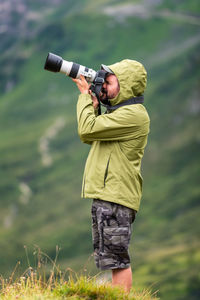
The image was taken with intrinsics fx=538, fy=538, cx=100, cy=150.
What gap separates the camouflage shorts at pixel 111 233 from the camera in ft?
13.7

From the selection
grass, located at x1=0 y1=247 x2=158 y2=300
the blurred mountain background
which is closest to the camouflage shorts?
grass, located at x1=0 y1=247 x2=158 y2=300

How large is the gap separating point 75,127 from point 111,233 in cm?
3152

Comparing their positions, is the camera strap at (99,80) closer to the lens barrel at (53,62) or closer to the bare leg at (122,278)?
the lens barrel at (53,62)

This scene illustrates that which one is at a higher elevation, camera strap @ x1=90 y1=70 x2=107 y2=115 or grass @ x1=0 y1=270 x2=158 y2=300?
camera strap @ x1=90 y1=70 x2=107 y2=115

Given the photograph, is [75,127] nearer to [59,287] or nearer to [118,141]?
[118,141]

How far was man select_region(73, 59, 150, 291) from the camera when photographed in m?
4.18

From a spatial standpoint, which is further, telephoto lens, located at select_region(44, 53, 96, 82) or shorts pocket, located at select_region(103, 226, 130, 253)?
telephoto lens, located at select_region(44, 53, 96, 82)

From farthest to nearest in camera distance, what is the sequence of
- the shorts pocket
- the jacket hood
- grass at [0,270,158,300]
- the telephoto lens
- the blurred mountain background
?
1. the blurred mountain background
2. the telephoto lens
3. the jacket hood
4. the shorts pocket
5. grass at [0,270,158,300]

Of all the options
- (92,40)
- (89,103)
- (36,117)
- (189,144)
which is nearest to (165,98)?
(189,144)

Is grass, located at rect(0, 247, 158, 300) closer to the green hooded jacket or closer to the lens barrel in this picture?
the green hooded jacket

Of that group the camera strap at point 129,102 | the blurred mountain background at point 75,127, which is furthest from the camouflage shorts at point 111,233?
the blurred mountain background at point 75,127

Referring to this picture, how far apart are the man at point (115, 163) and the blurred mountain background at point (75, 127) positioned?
26.1 metres

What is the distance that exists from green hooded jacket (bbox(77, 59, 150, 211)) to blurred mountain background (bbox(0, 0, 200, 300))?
2614cm

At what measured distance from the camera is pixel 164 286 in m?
28.6
